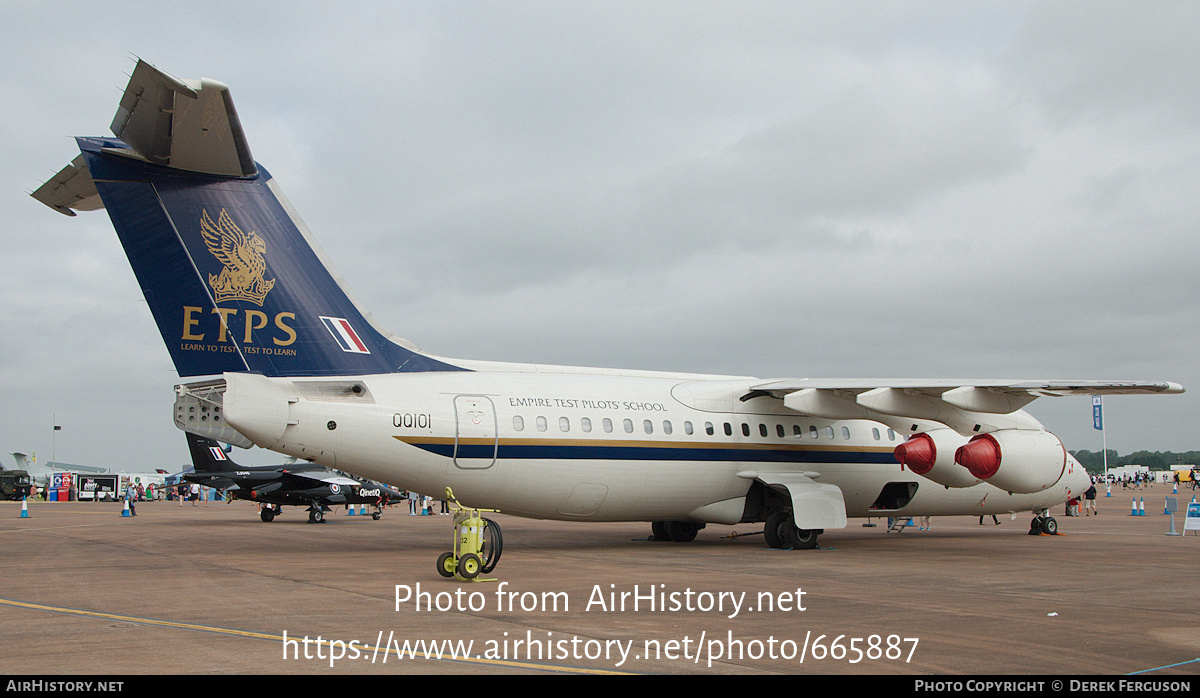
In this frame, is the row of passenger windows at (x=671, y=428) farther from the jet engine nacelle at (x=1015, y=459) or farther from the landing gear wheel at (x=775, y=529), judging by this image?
the jet engine nacelle at (x=1015, y=459)

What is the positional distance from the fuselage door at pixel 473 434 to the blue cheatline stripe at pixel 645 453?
17 mm

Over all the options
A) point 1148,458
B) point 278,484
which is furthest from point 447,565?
point 1148,458

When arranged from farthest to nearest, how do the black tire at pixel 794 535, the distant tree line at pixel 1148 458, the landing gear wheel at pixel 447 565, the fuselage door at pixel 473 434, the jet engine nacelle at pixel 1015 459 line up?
the distant tree line at pixel 1148 458
the black tire at pixel 794 535
the jet engine nacelle at pixel 1015 459
the fuselage door at pixel 473 434
the landing gear wheel at pixel 447 565

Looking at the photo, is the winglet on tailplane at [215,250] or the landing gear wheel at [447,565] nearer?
the landing gear wheel at [447,565]

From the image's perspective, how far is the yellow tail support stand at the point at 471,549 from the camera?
12.0 meters

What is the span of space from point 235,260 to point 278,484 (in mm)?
15946

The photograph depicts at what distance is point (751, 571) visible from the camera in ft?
45.2

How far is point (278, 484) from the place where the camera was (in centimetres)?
2862

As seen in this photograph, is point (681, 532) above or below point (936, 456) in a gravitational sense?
below

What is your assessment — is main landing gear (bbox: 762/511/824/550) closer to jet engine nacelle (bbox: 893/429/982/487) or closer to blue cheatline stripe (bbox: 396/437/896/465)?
blue cheatline stripe (bbox: 396/437/896/465)

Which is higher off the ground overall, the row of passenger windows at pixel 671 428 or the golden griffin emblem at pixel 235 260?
the golden griffin emblem at pixel 235 260

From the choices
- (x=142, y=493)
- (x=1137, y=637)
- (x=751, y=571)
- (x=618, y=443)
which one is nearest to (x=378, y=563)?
(x=618, y=443)

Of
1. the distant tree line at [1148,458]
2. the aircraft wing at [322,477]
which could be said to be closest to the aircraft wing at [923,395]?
the aircraft wing at [322,477]

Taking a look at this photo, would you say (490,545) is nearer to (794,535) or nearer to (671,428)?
(671,428)
